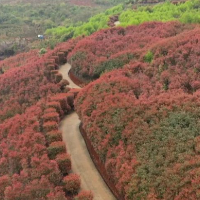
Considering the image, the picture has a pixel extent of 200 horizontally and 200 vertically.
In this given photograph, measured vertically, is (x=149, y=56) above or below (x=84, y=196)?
above

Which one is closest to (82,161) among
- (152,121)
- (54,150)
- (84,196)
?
(54,150)

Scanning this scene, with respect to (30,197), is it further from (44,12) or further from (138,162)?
(44,12)

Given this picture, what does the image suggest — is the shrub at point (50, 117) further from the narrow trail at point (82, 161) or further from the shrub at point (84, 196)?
the shrub at point (84, 196)

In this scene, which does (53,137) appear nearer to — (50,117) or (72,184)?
(50,117)

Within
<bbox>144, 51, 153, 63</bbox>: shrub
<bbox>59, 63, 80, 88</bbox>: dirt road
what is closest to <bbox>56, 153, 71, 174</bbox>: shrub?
<bbox>144, 51, 153, 63</bbox>: shrub

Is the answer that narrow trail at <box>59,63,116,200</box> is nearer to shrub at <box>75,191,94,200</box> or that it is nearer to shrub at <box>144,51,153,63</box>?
shrub at <box>75,191,94,200</box>

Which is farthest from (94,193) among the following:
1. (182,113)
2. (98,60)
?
(98,60)

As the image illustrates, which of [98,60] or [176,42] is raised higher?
[176,42]
